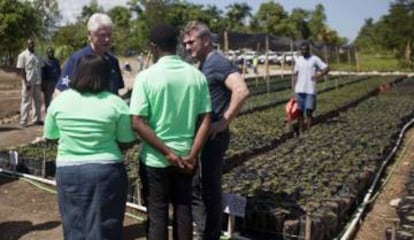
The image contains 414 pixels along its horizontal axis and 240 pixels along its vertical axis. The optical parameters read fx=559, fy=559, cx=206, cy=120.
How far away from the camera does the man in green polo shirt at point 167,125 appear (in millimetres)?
3133

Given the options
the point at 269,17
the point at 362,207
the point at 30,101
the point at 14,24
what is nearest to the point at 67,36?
the point at 14,24

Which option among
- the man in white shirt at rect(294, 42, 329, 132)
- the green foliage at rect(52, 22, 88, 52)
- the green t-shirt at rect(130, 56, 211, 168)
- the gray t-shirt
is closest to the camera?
the green t-shirt at rect(130, 56, 211, 168)

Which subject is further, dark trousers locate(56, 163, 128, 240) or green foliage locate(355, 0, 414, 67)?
green foliage locate(355, 0, 414, 67)

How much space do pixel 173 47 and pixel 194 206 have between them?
1.32 m

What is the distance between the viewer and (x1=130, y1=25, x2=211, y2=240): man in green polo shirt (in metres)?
3.13

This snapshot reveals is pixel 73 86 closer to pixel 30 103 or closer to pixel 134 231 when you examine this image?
pixel 134 231

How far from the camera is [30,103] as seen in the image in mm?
10227

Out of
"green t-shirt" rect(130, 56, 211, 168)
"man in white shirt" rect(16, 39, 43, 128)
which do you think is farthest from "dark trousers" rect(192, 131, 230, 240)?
"man in white shirt" rect(16, 39, 43, 128)

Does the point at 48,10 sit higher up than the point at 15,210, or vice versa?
the point at 48,10

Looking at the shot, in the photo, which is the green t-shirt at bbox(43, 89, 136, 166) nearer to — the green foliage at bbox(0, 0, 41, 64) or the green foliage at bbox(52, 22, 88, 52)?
the green foliage at bbox(0, 0, 41, 64)

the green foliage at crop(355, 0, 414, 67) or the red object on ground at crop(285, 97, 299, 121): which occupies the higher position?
the green foliage at crop(355, 0, 414, 67)

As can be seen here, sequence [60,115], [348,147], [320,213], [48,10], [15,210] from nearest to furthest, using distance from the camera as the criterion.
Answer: [60,115] < [320,213] < [15,210] < [348,147] < [48,10]

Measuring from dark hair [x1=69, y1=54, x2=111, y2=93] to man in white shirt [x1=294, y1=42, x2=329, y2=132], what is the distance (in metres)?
5.99

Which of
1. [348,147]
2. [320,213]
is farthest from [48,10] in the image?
[320,213]
